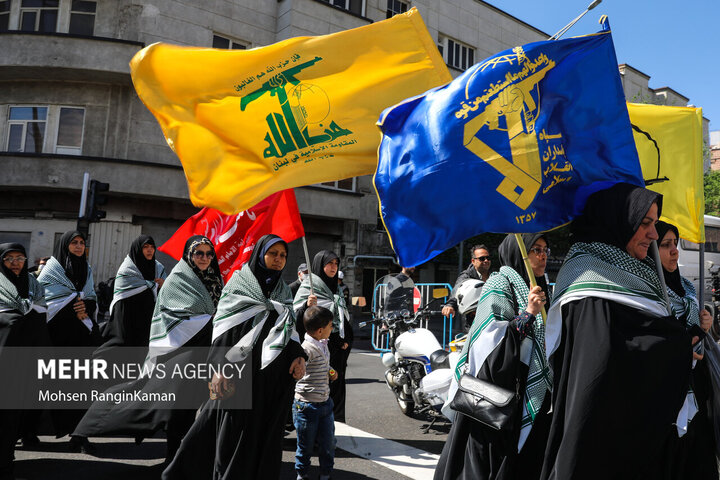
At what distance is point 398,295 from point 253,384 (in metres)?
3.87

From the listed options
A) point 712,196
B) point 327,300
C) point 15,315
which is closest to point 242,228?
point 327,300

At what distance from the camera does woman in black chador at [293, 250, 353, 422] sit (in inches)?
227

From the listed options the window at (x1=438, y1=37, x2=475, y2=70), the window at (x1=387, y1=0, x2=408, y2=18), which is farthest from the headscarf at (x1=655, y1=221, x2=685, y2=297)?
the window at (x1=438, y1=37, x2=475, y2=70)

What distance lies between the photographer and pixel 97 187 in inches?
449

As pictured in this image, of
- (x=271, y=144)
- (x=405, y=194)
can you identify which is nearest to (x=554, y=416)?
(x=405, y=194)

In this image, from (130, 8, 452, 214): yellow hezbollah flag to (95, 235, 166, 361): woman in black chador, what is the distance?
2.24 metres

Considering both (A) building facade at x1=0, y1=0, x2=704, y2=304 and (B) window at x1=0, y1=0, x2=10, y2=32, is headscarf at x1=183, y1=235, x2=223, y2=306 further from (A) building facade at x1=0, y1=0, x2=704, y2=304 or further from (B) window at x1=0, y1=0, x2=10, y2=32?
(B) window at x1=0, y1=0, x2=10, y2=32

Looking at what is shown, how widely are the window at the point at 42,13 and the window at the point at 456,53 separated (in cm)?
1498

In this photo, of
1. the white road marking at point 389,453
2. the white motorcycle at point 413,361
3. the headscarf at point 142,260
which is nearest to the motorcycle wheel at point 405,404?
the white motorcycle at point 413,361

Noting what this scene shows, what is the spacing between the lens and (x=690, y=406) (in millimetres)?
2875

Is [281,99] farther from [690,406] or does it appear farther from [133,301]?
[690,406]

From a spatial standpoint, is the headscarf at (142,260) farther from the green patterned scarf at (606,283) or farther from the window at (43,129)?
the window at (43,129)

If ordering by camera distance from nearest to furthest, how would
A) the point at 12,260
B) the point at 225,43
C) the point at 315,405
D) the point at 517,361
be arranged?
the point at 517,361
the point at 315,405
the point at 12,260
the point at 225,43

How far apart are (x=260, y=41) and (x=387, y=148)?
18106 millimetres
